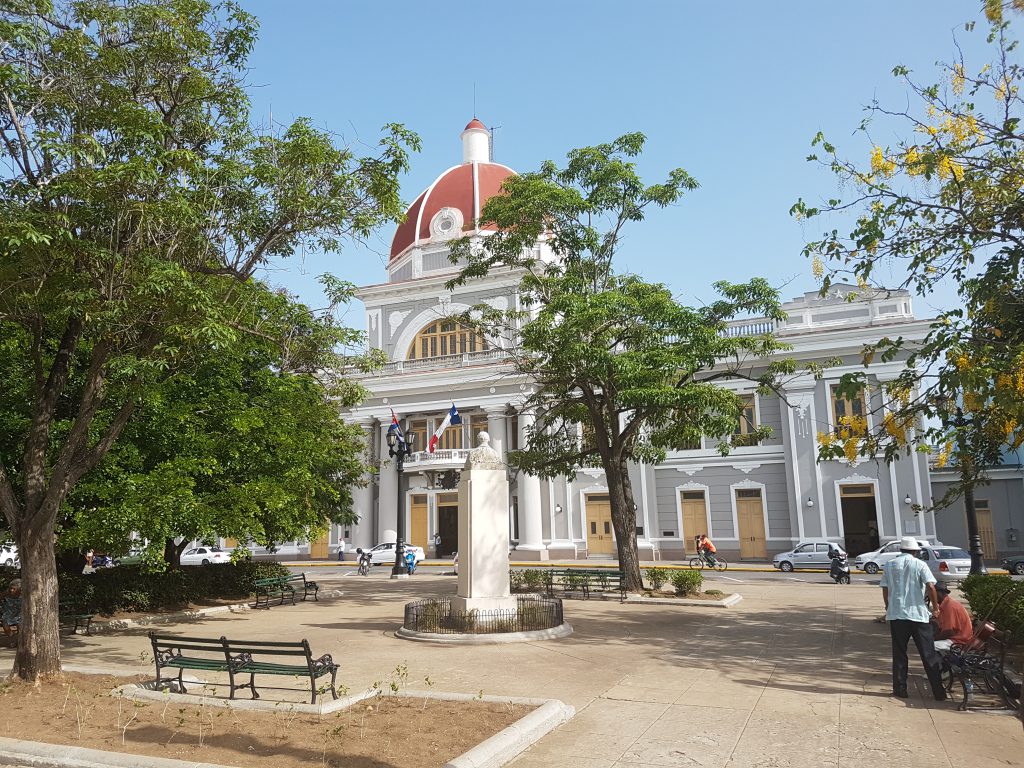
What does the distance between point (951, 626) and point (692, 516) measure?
1031 inches

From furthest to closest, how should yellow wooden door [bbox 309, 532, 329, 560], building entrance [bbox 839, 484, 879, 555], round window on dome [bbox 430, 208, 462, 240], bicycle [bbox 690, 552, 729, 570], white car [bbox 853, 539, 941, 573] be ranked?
1. yellow wooden door [bbox 309, 532, 329, 560]
2. round window on dome [bbox 430, 208, 462, 240]
3. building entrance [bbox 839, 484, 879, 555]
4. bicycle [bbox 690, 552, 729, 570]
5. white car [bbox 853, 539, 941, 573]

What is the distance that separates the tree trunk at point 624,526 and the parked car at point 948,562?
38.0ft

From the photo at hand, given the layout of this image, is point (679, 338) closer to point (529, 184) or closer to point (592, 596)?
point (529, 184)

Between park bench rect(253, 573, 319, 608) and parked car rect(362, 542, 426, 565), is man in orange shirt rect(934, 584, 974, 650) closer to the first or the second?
park bench rect(253, 573, 319, 608)

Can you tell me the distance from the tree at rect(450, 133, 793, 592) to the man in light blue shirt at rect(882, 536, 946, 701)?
8077 millimetres

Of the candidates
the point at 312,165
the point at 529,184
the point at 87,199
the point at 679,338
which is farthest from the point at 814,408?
the point at 87,199

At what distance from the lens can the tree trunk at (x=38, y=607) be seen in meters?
9.21

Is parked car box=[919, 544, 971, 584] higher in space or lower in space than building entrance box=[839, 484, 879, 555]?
lower

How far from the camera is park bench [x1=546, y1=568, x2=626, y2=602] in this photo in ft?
62.0

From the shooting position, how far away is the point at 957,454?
479 inches

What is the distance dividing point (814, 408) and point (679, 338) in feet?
55.8

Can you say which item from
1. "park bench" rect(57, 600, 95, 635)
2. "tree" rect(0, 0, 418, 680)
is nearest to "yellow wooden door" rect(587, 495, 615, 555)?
"park bench" rect(57, 600, 95, 635)

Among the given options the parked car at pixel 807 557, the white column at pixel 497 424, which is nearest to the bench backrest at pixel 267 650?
the parked car at pixel 807 557

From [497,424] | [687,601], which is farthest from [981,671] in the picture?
[497,424]
